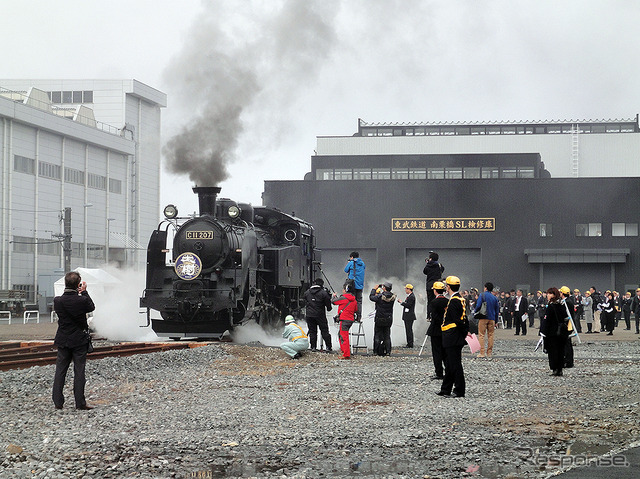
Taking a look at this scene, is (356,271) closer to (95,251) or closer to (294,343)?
(294,343)

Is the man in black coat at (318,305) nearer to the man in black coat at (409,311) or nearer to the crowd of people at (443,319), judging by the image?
the crowd of people at (443,319)

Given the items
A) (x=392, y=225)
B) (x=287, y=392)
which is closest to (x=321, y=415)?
(x=287, y=392)

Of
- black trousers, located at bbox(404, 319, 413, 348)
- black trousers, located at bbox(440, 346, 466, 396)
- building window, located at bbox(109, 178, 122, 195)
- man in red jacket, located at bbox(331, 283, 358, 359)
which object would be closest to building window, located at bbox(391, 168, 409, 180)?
building window, located at bbox(109, 178, 122, 195)

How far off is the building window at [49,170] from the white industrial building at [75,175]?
8 cm

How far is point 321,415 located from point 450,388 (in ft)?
8.88

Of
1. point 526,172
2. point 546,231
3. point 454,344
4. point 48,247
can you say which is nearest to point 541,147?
point 526,172

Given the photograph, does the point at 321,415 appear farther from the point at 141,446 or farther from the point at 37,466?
the point at 37,466

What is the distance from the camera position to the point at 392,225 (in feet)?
198

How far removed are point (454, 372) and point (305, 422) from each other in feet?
10.3

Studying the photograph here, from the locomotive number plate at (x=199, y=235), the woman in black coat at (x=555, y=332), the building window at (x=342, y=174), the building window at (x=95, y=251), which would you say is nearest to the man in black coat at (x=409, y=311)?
the locomotive number plate at (x=199, y=235)

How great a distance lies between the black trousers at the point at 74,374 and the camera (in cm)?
1084

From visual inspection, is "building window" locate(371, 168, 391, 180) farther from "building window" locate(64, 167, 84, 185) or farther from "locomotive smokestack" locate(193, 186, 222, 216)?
"locomotive smokestack" locate(193, 186, 222, 216)

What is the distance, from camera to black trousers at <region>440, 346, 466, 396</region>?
1194 cm

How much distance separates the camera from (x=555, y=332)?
50.7ft
